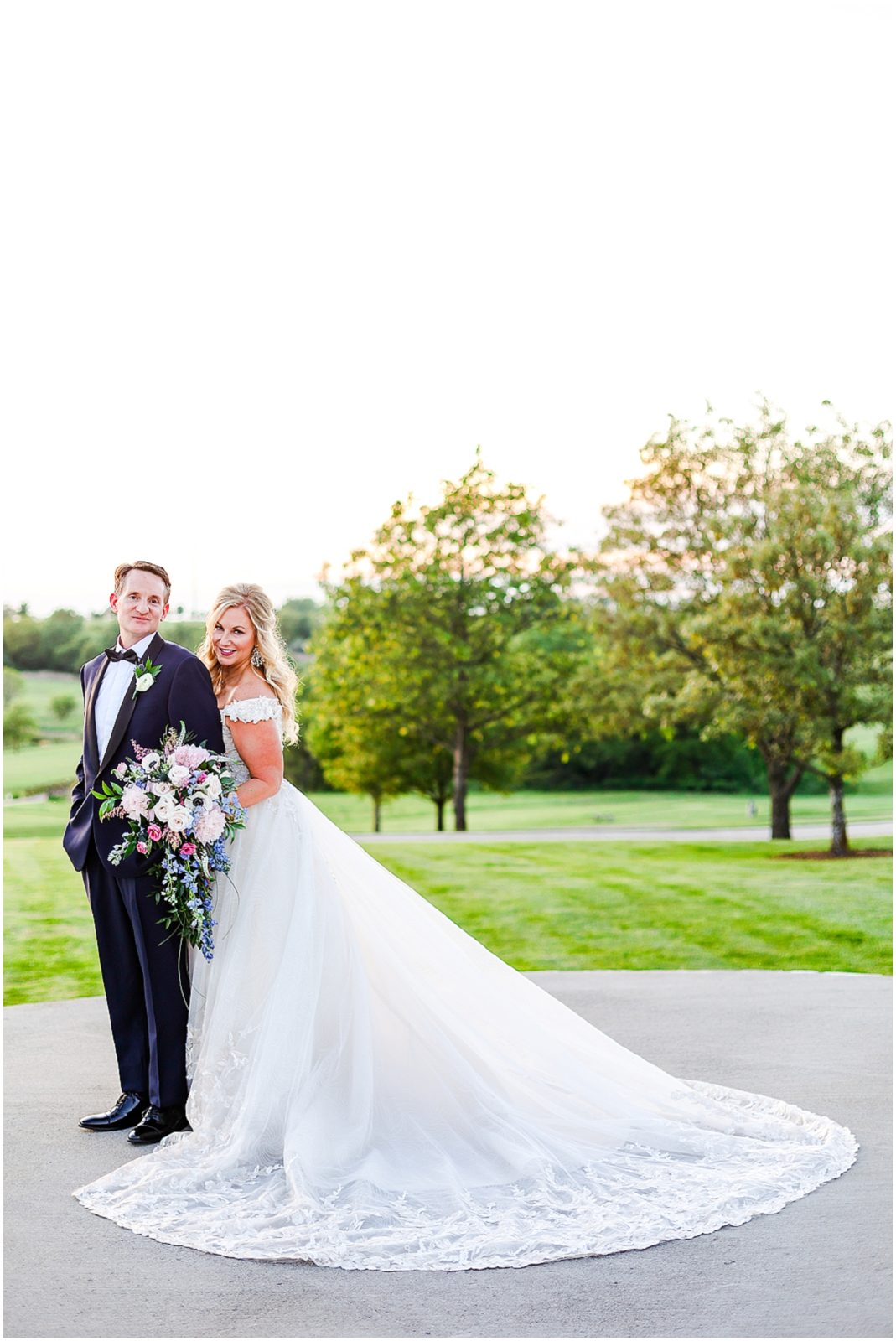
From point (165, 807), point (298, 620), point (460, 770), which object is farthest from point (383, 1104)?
point (298, 620)

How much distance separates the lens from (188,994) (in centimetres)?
520

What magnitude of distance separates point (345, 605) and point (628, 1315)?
21.9m

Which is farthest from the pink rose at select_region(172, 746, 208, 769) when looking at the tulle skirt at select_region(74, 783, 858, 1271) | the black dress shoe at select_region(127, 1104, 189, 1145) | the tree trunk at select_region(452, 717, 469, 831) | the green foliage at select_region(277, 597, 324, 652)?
the green foliage at select_region(277, 597, 324, 652)

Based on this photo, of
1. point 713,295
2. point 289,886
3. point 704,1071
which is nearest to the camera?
point 289,886

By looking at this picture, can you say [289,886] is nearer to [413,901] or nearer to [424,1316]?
[413,901]

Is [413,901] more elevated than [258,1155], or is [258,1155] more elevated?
[413,901]

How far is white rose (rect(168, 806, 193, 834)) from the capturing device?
15.4ft

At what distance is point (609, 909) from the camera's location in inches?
561

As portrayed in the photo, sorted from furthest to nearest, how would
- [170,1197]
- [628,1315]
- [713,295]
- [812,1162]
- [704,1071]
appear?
[713,295]
[704,1071]
[812,1162]
[170,1197]
[628,1315]

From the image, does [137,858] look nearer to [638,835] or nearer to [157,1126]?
[157,1126]

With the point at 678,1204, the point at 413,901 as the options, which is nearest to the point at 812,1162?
the point at 678,1204

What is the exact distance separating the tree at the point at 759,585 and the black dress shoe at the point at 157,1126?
12895 mm

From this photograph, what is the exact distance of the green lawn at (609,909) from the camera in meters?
11.3

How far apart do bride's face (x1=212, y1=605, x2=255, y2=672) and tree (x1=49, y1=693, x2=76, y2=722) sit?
27.4 meters
